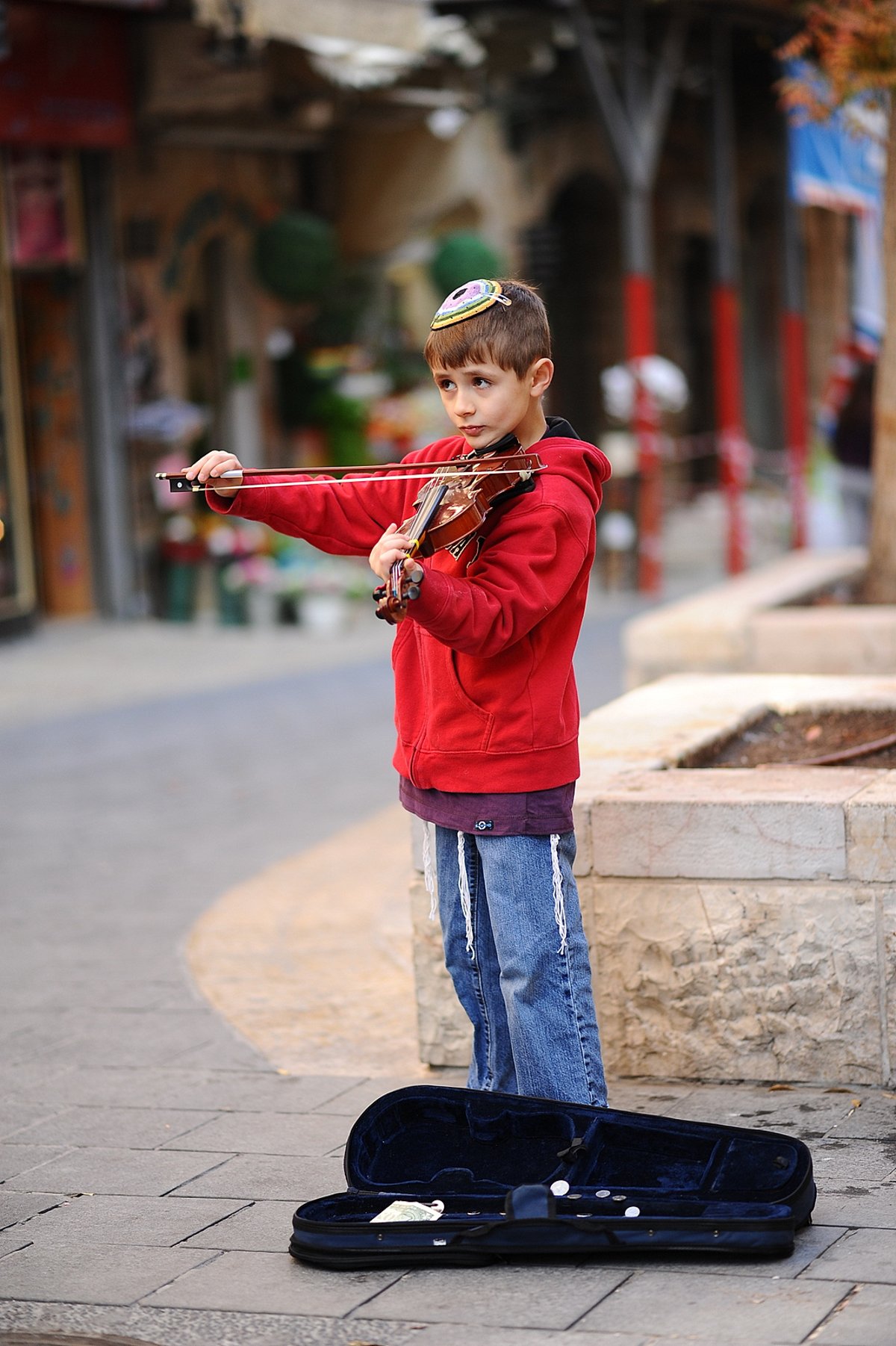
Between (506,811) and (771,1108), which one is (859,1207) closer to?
→ (771,1108)

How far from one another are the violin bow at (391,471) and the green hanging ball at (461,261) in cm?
1114

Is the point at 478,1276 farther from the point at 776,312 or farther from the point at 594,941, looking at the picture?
the point at 776,312

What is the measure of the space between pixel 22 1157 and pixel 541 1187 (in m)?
1.19

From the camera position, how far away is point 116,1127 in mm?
3850

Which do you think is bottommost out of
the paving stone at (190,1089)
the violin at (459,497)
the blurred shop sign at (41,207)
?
the paving stone at (190,1089)

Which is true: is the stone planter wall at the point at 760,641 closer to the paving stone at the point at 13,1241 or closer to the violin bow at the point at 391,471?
the violin bow at the point at 391,471

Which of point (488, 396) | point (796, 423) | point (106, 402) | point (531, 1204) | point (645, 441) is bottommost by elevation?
point (531, 1204)

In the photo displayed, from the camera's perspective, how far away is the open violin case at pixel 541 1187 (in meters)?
2.98

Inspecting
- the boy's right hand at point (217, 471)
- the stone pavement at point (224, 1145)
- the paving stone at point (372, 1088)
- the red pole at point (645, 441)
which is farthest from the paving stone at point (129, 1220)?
the red pole at point (645, 441)

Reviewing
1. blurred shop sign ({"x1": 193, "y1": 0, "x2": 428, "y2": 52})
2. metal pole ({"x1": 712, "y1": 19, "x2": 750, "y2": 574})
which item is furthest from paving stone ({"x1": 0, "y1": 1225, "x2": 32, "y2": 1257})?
metal pole ({"x1": 712, "y1": 19, "x2": 750, "y2": 574})

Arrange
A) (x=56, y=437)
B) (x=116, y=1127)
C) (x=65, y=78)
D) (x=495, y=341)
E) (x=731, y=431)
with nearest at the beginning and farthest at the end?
(x=495, y=341), (x=116, y=1127), (x=65, y=78), (x=56, y=437), (x=731, y=431)

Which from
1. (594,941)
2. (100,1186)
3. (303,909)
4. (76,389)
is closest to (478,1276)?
(100,1186)

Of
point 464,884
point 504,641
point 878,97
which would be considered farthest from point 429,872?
point 878,97

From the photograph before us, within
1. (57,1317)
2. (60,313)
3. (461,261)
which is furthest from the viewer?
(461,261)
